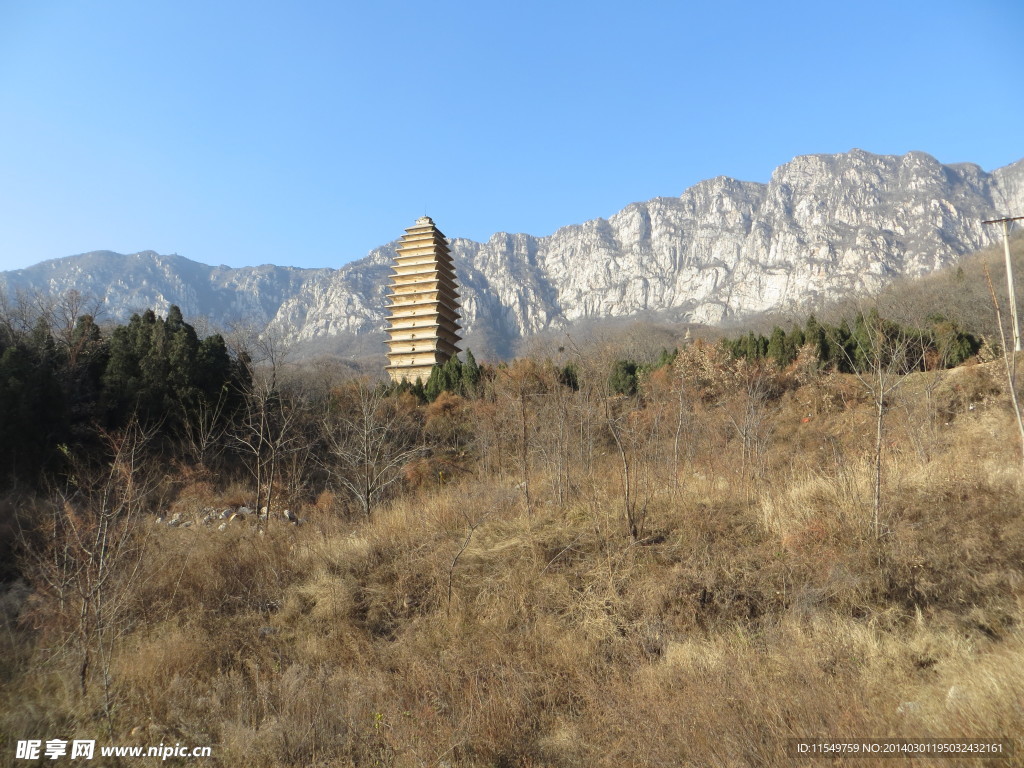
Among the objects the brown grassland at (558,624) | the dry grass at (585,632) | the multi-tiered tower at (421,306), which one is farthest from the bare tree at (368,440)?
the multi-tiered tower at (421,306)

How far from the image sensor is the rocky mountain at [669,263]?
413 ft

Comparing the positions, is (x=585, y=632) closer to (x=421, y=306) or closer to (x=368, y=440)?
(x=368, y=440)

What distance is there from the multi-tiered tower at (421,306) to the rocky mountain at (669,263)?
63684 mm

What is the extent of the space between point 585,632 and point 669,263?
533ft

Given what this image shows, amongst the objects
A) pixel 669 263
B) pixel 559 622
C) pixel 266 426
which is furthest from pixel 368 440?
pixel 669 263

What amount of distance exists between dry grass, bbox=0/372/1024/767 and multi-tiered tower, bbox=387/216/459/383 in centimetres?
2814

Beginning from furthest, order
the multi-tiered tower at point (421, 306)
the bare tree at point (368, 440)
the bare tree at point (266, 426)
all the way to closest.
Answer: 1. the multi-tiered tower at point (421, 306)
2. the bare tree at point (266, 426)
3. the bare tree at point (368, 440)

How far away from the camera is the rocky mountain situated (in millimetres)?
125750

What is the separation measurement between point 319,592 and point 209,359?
1417 cm

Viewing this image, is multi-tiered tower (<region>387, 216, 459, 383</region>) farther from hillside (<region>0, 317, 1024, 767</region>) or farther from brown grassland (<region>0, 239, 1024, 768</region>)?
brown grassland (<region>0, 239, 1024, 768</region>)

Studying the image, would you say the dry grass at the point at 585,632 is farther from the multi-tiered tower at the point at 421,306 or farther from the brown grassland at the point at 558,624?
the multi-tiered tower at the point at 421,306

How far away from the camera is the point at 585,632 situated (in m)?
6.21

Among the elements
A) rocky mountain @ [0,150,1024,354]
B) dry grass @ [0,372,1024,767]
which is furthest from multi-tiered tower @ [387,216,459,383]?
rocky mountain @ [0,150,1024,354]

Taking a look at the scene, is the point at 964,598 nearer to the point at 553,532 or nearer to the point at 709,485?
the point at 709,485
